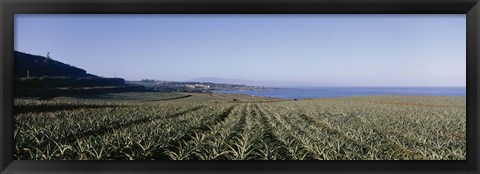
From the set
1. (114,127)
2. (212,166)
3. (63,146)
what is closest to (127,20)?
(114,127)

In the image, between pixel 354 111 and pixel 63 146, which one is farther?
pixel 354 111

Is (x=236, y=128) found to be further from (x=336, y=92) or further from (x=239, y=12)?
(x=239, y=12)

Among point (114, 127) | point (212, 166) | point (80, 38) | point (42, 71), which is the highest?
point (80, 38)

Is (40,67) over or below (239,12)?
below

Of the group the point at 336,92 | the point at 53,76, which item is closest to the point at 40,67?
the point at 53,76

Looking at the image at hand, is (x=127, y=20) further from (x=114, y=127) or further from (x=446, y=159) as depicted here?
(x=446, y=159)

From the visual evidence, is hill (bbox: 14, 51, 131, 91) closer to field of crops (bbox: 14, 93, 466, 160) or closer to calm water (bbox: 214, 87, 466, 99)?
field of crops (bbox: 14, 93, 466, 160)
